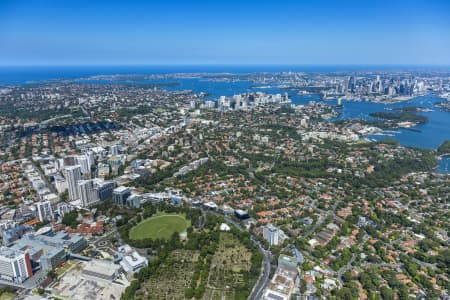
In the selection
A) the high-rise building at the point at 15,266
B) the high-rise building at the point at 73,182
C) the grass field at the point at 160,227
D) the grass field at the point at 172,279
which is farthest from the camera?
the high-rise building at the point at 73,182

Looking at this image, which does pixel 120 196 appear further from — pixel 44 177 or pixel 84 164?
pixel 44 177

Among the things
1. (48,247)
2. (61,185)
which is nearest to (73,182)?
(61,185)

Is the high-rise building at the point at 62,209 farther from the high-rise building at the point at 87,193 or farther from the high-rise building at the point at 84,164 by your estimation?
the high-rise building at the point at 84,164

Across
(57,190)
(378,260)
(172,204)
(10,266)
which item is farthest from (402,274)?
(57,190)

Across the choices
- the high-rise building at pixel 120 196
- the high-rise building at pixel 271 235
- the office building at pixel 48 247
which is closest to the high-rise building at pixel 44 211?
the office building at pixel 48 247

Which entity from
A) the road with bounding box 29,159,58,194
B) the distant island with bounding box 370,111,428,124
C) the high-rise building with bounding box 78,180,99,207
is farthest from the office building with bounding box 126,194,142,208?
the distant island with bounding box 370,111,428,124

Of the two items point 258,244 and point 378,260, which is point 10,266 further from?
point 378,260
